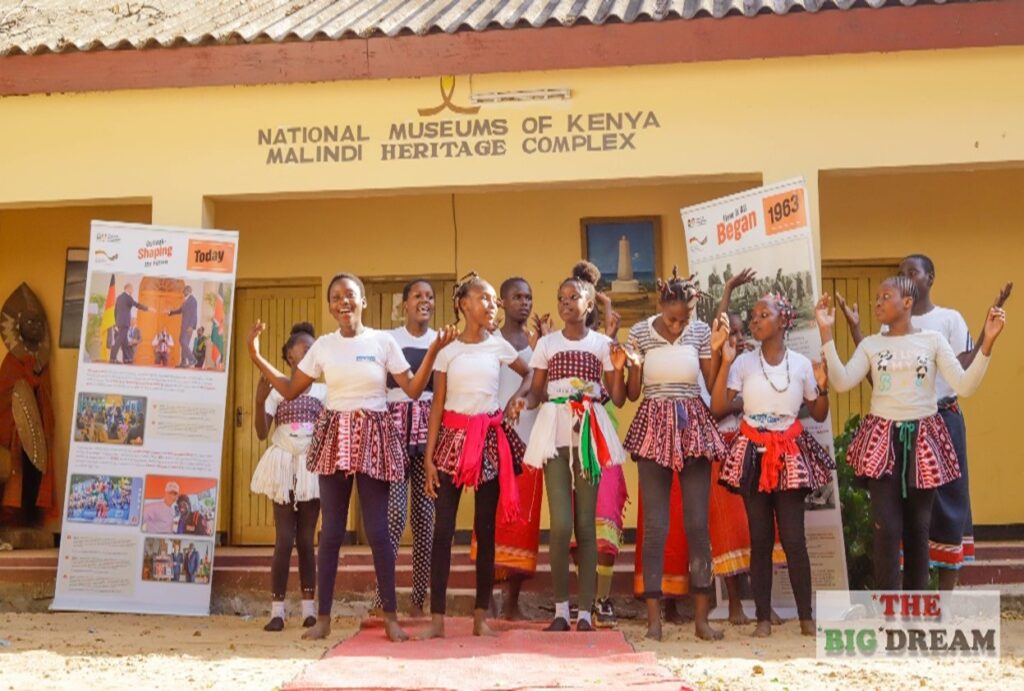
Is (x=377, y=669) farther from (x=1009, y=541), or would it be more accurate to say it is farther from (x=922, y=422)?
(x=1009, y=541)

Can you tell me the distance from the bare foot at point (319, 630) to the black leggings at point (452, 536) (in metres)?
0.63

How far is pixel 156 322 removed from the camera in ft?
26.0

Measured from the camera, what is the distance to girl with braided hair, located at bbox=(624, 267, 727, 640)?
21.6ft

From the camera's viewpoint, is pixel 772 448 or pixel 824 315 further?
pixel 824 315

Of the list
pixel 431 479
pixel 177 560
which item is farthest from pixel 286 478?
pixel 431 479

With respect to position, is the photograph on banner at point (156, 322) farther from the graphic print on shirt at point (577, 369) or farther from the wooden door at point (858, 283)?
the wooden door at point (858, 283)

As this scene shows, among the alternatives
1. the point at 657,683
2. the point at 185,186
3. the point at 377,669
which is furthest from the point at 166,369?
the point at 657,683

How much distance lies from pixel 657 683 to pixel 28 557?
5.14 meters

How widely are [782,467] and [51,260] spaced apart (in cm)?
653

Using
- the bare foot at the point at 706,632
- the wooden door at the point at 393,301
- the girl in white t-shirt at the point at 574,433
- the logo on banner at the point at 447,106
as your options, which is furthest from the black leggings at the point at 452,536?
the wooden door at the point at 393,301

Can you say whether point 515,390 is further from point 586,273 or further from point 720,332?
point 720,332

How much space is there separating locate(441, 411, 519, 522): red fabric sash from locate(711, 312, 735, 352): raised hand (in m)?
1.15

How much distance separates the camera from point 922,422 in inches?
266

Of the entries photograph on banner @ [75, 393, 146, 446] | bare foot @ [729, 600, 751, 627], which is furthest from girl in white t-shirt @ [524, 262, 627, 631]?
photograph on banner @ [75, 393, 146, 446]
